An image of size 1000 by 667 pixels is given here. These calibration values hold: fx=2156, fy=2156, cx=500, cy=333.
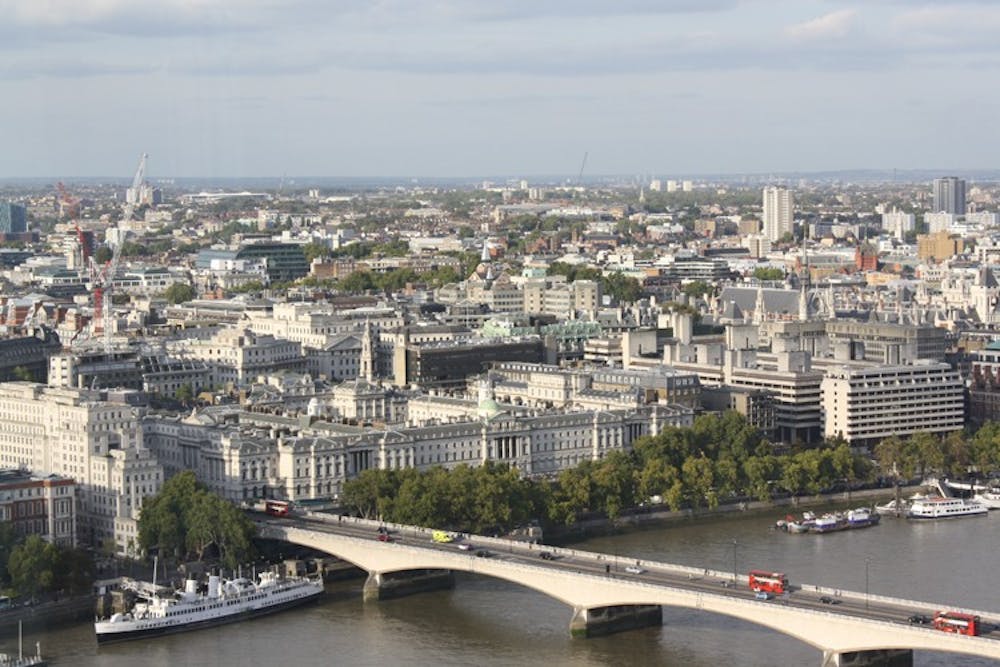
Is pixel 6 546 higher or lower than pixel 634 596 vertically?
higher

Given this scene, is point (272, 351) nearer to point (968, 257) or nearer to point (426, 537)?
point (426, 537)

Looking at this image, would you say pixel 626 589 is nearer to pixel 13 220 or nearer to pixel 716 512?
pixel 716 512

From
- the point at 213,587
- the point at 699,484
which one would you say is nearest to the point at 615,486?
the point at 699,484

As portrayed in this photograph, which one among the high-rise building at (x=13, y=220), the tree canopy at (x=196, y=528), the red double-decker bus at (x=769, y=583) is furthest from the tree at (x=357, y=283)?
the red double-decker bus at (x=769, y=583)

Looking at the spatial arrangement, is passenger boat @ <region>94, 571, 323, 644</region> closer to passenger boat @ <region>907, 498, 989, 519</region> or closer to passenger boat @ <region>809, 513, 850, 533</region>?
passenger boat @ <region>809, 513, 850, 533</region>

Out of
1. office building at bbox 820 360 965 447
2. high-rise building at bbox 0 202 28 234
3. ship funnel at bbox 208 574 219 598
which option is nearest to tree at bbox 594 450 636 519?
office building at bbox 820 360 965 447

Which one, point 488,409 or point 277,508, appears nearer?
point 277,508

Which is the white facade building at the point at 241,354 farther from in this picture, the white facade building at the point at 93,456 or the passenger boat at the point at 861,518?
the passenger boat at the point at 861,518

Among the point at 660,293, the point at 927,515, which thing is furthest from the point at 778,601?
the point at 660,293
